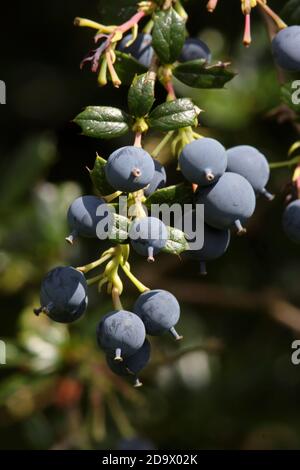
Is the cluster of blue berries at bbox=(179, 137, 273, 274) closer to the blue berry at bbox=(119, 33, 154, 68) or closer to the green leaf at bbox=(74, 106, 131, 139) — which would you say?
the green leaf at bbox=(74, 106, 131, 139)

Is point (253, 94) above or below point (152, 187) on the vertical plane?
below

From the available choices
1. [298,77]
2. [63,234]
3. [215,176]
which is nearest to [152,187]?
[215,176]

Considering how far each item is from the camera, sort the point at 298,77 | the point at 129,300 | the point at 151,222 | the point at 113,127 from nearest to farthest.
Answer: the point at 151,222 < the point at 113,127 < the point at 298,77 < the point at 129,300

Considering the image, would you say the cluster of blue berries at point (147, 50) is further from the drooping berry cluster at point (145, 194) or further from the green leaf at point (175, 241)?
the green leaf at point (175, 241)

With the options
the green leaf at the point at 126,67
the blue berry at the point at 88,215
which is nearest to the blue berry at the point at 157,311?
the blue berry at the point at 88,215

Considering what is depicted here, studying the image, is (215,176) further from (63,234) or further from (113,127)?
(63,234)

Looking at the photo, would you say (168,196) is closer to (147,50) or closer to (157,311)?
(157,311)
